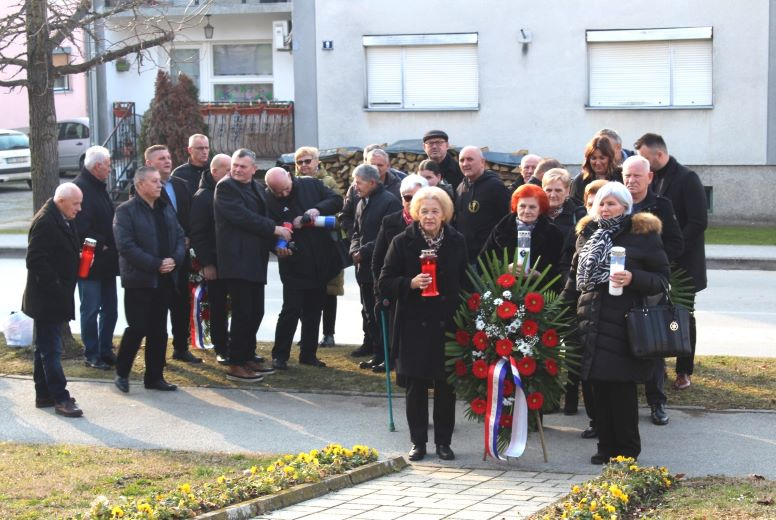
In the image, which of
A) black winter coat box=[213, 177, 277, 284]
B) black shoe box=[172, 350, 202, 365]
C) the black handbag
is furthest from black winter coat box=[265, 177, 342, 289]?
the black handbag

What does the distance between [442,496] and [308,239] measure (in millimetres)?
4620

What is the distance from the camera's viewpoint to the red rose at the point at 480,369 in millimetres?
7812

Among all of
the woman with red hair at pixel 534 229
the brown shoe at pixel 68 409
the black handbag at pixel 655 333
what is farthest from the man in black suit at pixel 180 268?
the black handbag at pixel 655 333

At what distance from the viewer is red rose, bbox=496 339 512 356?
7.79 meters

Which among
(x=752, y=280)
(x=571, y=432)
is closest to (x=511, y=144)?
(x=752, y=280)

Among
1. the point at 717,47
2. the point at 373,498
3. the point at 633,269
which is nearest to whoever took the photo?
the point at 373,498

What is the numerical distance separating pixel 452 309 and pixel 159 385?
3261mm

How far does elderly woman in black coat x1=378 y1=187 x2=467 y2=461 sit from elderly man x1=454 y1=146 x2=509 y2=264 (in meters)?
2.31

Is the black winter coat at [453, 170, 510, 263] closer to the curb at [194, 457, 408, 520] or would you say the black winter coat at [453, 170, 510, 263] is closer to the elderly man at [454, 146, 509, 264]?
the elderly man at [454, 146, 509, 264]

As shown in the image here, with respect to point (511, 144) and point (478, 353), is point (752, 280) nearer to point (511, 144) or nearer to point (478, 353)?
point (511, 144)

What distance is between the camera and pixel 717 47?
23.5m

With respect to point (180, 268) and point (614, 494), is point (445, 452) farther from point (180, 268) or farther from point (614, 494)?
point (180, 268)

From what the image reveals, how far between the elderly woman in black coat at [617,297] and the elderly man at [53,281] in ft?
13.1

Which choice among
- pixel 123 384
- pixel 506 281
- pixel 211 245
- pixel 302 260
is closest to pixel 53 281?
pixel 123 384
